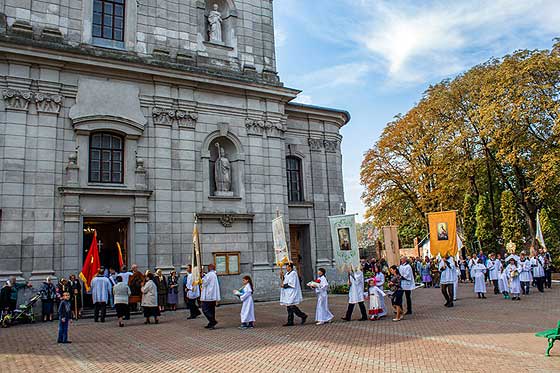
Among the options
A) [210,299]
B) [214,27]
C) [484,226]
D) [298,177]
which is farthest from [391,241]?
[210,299]

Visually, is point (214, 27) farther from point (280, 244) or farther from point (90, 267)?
point (90, 267)

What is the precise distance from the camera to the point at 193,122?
21.2m

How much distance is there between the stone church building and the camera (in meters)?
17.6

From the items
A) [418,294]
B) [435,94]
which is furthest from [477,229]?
[418,294]

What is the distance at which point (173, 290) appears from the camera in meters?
18.7

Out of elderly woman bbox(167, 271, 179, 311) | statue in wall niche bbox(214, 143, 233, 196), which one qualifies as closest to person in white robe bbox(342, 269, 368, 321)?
elderly woman bbox(167, 271, 179, 311)

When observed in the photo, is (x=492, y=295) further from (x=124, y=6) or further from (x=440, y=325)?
(x=124, y=6)

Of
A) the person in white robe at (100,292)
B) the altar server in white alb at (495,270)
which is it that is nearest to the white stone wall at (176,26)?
the person in white robe at (100,292)

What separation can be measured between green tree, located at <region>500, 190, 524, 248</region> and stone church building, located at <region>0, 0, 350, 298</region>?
19.8 m

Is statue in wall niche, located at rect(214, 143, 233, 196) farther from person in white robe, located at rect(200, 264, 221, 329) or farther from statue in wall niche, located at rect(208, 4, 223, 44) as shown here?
person in white robe, located at rect(200, 264, 221, 329)

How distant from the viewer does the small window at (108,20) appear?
20.3 m

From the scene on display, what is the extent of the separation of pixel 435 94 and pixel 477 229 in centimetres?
1162

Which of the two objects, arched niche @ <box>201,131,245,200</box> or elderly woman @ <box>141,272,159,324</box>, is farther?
arched niche @ <box>201,131,245,200</box>

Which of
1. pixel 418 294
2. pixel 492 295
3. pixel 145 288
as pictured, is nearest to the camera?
pixel 145 288
